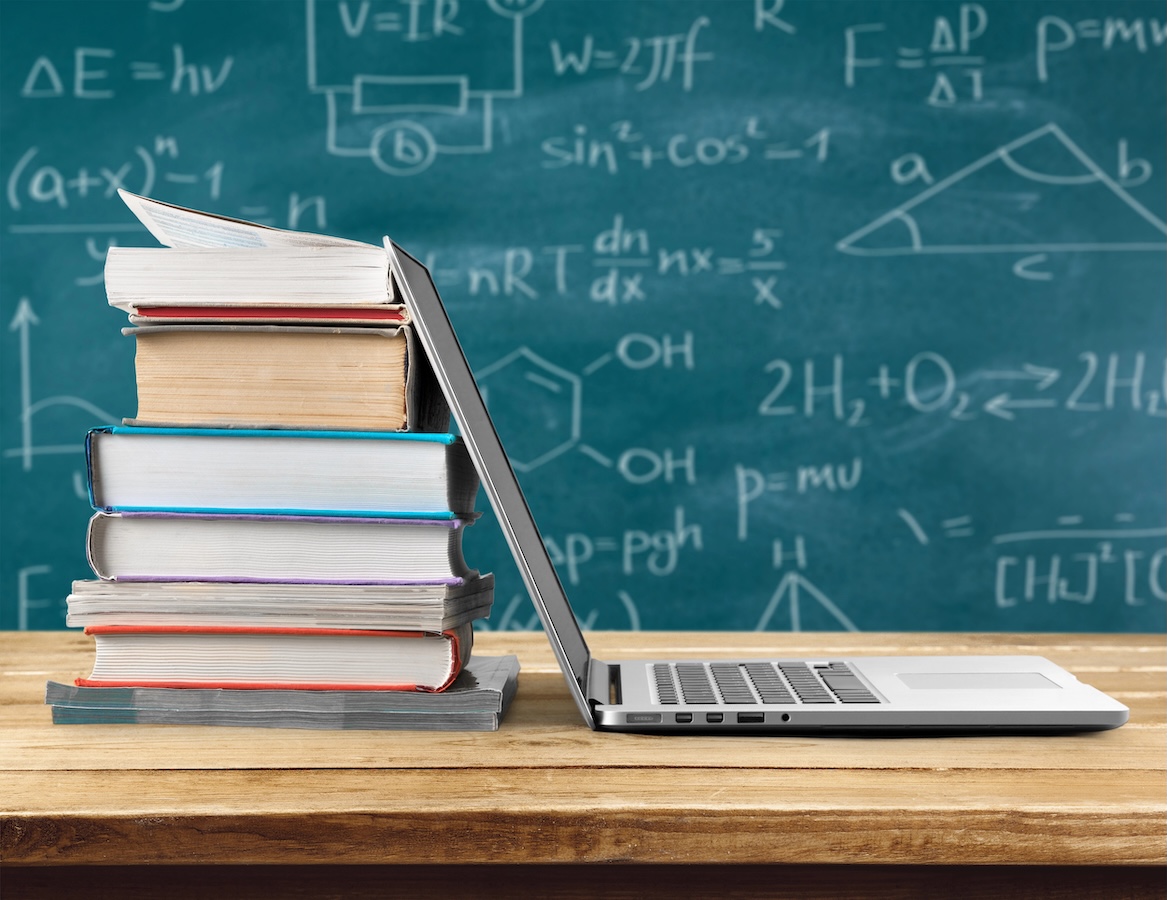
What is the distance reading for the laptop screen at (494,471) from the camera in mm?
642

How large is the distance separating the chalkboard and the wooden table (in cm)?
180

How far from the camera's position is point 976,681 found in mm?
716

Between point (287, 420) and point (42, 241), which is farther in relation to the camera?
point (42, 241)

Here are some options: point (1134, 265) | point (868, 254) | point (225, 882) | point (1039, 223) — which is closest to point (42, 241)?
point (868, 254)

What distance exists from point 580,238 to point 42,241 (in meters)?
1.32

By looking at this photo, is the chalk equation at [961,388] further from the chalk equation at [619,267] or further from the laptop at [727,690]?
the laptop at [727,690]

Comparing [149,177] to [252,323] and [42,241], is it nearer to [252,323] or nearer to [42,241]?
[42,241]

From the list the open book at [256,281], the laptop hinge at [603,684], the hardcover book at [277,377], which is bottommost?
the laptop hinge at [603,684]

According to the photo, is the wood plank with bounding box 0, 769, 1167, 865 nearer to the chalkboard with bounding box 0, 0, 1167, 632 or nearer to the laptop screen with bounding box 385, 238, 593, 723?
the laptop screen with bounding box 385, 238, 593, 723

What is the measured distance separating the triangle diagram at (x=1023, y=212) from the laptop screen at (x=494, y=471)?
6.32 feet

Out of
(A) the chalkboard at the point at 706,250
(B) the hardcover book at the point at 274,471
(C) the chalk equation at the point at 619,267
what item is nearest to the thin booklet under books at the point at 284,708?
(B) the hardcover book at the point at 274,471

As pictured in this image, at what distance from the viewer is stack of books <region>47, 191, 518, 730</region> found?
A: 2.16ft

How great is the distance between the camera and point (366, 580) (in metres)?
0.67

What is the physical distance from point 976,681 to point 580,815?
37 cm
